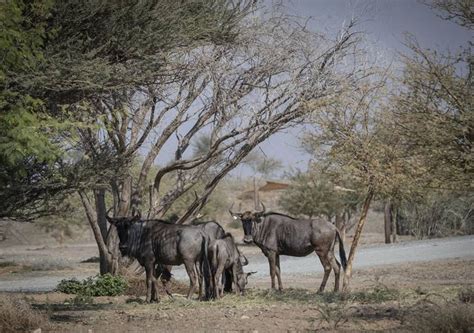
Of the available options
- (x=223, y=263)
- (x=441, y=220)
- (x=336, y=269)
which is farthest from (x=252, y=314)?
(x=441, y=220)

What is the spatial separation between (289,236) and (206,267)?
2871 millimetres

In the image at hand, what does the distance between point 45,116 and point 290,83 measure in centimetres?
1058

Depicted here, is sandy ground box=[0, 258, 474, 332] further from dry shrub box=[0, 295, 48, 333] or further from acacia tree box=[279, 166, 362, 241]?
acacia tree box=[279, 166, 362, 241]

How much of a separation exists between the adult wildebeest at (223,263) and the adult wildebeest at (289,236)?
110cm

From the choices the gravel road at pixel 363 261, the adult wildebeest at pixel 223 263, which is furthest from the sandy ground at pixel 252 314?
the gravel road at pixel 363 261

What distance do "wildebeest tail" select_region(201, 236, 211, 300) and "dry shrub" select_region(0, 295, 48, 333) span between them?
5681mm

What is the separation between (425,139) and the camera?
15117mm

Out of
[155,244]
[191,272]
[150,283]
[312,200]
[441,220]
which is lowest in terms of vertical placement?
[150,283]

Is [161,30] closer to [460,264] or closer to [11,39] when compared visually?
[11,39]

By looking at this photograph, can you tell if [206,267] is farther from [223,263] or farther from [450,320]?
[450,320]

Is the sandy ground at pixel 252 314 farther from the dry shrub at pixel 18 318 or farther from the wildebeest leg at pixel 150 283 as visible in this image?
the wildebeest leg at pixel 150 283

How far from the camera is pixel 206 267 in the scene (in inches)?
716

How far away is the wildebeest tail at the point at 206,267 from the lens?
18000 millimetres

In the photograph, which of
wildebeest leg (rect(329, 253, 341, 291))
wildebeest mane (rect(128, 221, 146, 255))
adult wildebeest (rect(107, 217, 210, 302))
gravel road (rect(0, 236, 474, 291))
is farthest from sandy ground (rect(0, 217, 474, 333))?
gravel road (rect(0, 236, 474, 291))
